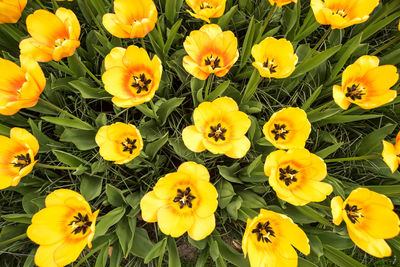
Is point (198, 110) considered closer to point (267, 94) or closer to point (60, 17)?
point (267, 94)

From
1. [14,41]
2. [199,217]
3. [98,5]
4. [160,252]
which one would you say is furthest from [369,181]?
[14,41]

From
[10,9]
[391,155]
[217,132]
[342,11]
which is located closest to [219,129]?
[217,132]

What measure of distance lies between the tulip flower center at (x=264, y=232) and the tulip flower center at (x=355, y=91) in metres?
0.79

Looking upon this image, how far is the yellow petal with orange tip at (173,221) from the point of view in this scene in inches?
48.0

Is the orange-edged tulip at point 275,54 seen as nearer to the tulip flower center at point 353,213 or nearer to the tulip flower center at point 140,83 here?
the tulip flower center at point 140,83

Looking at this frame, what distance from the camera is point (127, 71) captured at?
141 cm

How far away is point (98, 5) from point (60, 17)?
0.31 m

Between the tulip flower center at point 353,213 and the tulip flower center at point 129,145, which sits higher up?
the tulip flower center at point 129,145

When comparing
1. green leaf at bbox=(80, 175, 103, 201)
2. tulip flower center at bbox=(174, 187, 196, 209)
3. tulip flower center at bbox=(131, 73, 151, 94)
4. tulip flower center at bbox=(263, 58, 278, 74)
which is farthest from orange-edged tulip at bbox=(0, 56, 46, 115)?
tulip flower center at bbox=(263, 58, 278, 74)

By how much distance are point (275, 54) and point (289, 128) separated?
1.32 feet

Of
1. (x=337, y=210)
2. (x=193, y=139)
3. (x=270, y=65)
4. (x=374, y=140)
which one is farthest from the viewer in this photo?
(x=374, y=140)

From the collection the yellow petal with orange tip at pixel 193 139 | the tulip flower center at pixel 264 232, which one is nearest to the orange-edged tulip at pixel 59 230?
the yellow petal with orange tip at pixel 193 139

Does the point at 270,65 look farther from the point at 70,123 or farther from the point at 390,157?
the point at 70,123

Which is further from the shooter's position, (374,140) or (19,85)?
(374,140)
